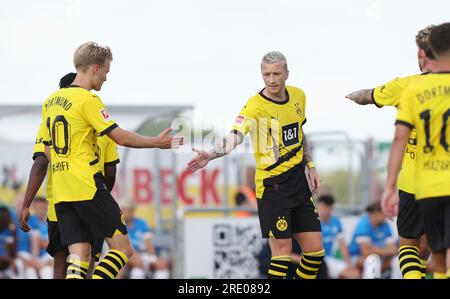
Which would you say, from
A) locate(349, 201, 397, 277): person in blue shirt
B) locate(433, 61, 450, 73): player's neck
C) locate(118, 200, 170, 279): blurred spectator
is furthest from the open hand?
locate(349, 201, 397, 277): person in blue shirt

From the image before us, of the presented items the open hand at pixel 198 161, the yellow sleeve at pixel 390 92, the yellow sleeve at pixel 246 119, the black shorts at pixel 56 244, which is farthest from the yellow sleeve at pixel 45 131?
the yellow sleeve at pixel 390 92

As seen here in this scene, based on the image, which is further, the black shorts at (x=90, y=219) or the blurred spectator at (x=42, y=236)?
the blurred spectator at (x=42, y=236)

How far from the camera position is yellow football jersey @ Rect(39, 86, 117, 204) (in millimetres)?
9102

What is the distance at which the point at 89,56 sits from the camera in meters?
9.26

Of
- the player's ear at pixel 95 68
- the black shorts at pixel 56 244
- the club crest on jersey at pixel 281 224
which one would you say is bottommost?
the black shorts at pixel 56 244

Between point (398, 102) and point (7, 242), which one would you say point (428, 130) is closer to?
point (398, 102)

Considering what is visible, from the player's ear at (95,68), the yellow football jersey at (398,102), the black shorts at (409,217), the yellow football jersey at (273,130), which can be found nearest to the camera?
the yellow football jersey at (398,102)

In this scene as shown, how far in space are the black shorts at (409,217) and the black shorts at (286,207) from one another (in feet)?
3.20

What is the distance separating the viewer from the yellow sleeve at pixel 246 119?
9852 millimetres

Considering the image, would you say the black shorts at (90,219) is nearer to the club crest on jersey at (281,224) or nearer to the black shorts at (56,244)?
the black shorts at (56,244)

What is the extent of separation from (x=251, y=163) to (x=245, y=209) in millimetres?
1892

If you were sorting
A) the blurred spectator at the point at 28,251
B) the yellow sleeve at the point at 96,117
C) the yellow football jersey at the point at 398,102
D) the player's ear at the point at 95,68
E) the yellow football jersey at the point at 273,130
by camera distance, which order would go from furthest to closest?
the blurred spectator at the point at 28,251 → the yellow football jersey at the point at 273,130 → the player's ear at the point at 95,68 → the yellow football jersey at the point at 398,102 → the yellow sleeve at the point at 96,117

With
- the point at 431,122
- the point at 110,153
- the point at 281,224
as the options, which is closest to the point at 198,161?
the point at 110,153
